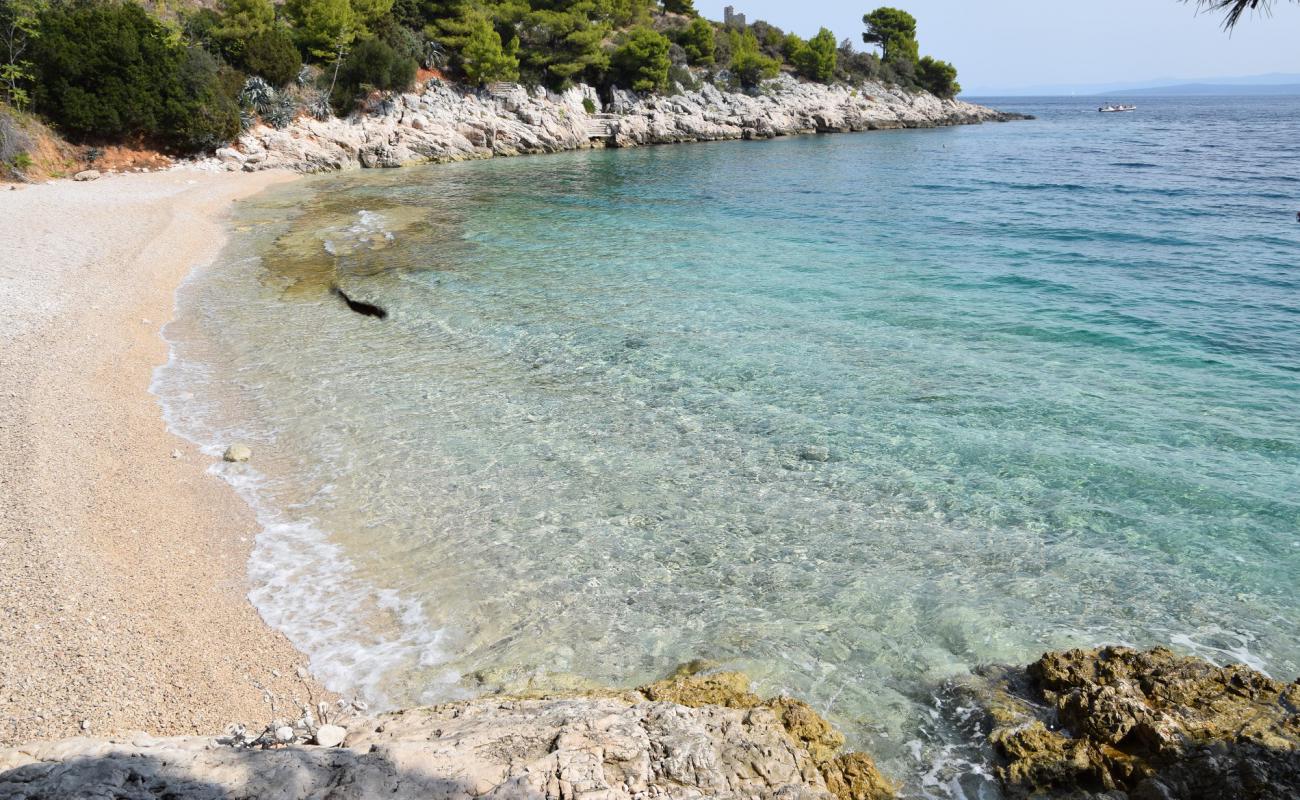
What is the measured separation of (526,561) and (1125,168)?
41.3 m

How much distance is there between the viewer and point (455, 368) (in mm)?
11539

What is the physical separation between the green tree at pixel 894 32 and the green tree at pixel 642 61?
44.9m

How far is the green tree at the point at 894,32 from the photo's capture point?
302ft

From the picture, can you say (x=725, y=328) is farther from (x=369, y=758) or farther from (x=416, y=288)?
(x=369, y=758)

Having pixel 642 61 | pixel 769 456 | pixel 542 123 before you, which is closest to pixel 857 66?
pixel 642 61

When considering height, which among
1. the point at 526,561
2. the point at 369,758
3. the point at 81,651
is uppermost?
the point at 369,758

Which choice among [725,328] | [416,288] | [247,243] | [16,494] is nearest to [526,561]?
[16,494]

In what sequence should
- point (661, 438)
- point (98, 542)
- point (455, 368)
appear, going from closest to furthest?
point (98, 542)
point (661, 438)
point (455, 368)

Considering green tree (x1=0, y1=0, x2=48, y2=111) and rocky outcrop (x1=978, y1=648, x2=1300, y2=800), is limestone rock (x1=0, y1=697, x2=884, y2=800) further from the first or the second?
green tree (x1=0, y1=0, x2=48, y2=111)

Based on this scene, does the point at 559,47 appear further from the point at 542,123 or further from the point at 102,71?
the point at 102,71

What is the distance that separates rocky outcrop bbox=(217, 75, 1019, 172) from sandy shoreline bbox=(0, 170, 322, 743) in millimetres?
28205

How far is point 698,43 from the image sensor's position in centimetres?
6800

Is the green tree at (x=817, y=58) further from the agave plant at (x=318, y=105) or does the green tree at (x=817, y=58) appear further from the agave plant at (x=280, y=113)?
the agave plant at (x=280, y=113)

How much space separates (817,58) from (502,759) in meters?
83.0
